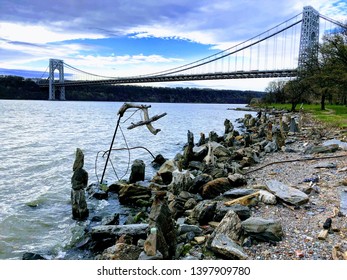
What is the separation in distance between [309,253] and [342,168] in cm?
531

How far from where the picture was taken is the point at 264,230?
4945 mm

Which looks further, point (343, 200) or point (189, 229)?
point (343, 200)

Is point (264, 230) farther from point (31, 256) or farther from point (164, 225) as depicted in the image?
point (31, 256)

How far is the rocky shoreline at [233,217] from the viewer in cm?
459

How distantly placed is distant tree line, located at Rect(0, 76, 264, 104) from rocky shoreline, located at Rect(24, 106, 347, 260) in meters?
44.9

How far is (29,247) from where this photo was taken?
6445 millimetres

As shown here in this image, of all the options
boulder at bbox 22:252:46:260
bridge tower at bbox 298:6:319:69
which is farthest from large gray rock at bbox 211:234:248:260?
bridge tower at bbox 298:6:319:69

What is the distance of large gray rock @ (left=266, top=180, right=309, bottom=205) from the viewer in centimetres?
635

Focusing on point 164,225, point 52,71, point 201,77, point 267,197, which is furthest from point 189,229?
point 201,77

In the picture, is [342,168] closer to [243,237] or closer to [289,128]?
[243,237]

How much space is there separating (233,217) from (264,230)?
1.66 feet

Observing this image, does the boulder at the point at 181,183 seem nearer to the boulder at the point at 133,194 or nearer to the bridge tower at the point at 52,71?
the boulder at the point at 133,194

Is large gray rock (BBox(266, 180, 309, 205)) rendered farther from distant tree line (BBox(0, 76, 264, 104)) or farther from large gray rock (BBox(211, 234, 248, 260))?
distant tree line (BBox(0, 76, 264, 104))

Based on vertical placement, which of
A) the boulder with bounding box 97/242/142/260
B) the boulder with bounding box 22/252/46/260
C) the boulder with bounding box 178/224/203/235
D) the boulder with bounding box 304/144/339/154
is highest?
the boulder with bounding box 304/144/339/154
